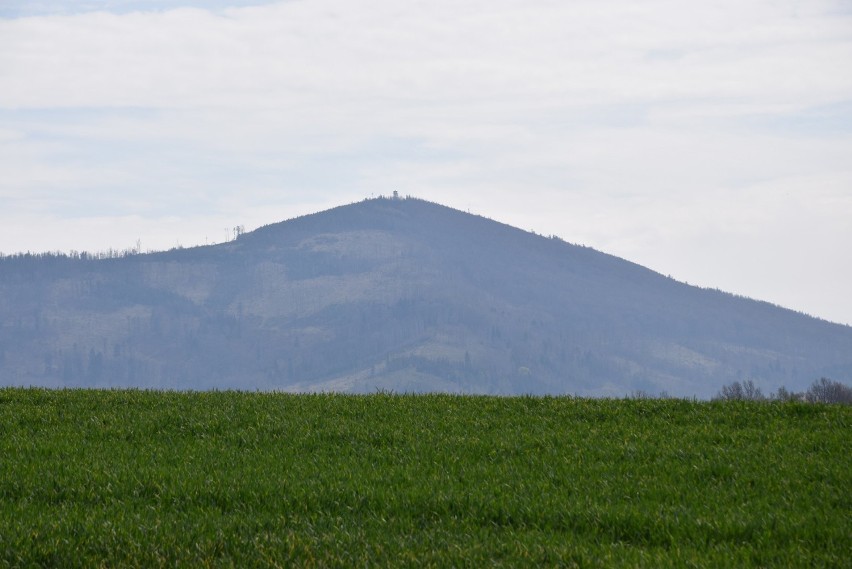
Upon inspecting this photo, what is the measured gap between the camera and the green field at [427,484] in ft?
34.0

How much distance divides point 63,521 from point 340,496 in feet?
11.2

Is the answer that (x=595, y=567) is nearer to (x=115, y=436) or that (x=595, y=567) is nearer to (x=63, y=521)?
(x=63, y=521)

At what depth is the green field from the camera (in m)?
10.4

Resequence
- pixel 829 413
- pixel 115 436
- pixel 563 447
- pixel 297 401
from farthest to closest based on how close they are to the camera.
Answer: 1. pixel 297 401
2. pixel 829 413
3. pixel 115 436
4. pixel 563 447

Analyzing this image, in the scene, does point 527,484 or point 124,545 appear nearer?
point 124,545

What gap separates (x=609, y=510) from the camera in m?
11.5

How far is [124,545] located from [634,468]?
23.3 ft

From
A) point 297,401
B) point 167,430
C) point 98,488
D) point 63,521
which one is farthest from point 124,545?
point 297,401

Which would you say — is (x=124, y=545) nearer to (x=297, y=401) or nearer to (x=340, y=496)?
(x=340, y=496)

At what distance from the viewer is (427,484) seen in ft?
42.0

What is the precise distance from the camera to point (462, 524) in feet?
37.2

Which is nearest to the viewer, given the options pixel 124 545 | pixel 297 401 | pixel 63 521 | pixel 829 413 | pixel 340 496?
pixel 124 545

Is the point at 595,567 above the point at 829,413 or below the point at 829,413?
below

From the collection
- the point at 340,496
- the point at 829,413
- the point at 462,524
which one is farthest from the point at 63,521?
the point at 829,413
